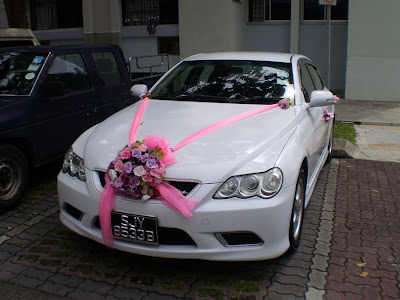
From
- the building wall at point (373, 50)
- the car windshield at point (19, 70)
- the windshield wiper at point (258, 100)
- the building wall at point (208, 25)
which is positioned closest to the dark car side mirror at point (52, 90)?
the car windshield at point (19, 70)

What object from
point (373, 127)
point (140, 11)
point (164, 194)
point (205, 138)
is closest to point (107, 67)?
point (205, 138)

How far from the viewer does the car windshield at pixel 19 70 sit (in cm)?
524

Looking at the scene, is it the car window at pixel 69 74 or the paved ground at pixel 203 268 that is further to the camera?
the car window at pixel 69 74

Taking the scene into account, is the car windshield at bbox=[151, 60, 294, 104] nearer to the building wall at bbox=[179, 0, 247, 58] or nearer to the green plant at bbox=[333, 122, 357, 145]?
the green plant at bbox=[333, 122, 357, 145]

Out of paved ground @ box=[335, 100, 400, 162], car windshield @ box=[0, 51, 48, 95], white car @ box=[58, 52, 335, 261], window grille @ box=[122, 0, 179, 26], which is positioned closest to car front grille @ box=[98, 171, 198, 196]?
white car @ box=[58, 52, 335, 261]

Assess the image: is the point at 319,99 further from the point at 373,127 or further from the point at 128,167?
the point at 373,127

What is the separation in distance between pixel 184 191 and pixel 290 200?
0.79 m

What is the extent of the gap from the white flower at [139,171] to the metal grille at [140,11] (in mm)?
11686

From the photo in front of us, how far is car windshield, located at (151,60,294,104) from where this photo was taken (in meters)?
4.66

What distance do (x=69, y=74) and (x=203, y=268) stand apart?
324 centimetres

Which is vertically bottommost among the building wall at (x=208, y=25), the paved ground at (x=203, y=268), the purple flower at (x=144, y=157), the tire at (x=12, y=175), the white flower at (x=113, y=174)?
the paved ground at (x=203, y=268)

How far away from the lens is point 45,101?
521 centimetres

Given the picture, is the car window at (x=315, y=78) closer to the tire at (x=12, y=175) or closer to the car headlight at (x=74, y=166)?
the car headlight at (x=74, y=166)

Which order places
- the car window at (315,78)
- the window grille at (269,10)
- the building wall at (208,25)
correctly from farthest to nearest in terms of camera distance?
the window grille at (269,10) < the building wall at (208,25) < the car window at (315,78)
